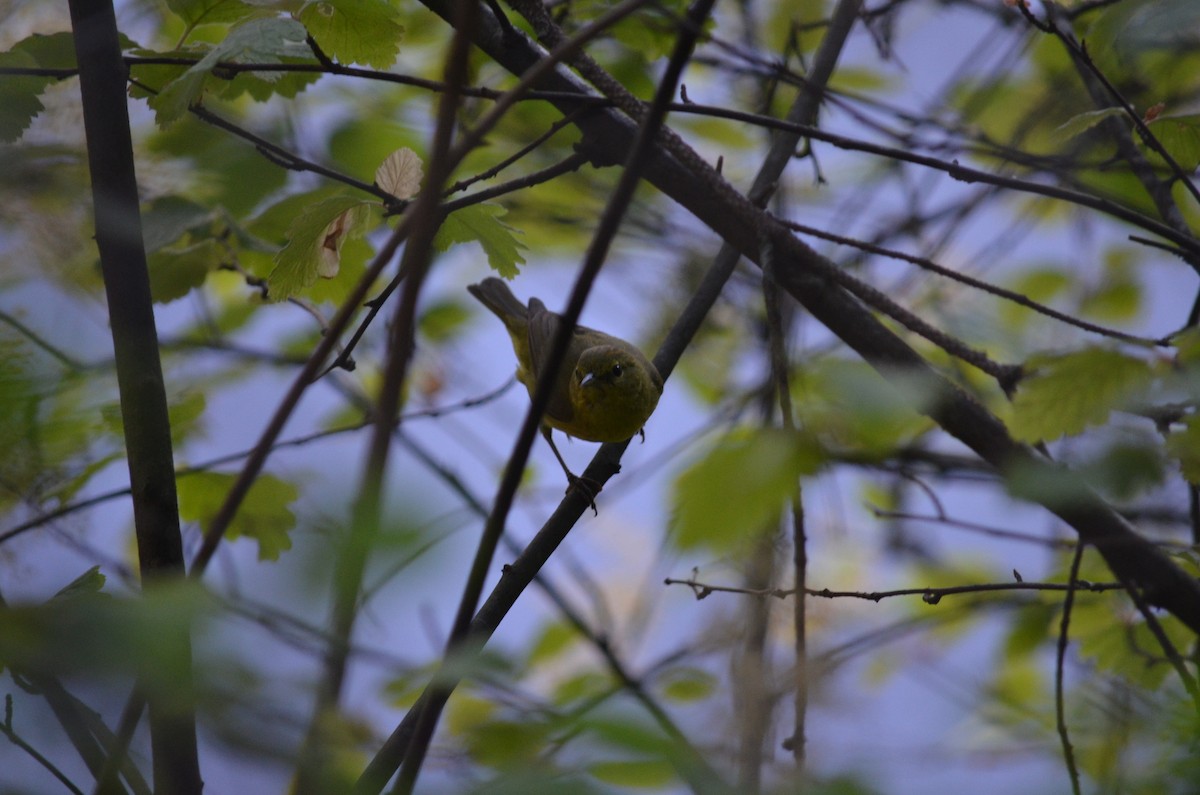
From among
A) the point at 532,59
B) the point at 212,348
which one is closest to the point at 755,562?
the point at 532,59

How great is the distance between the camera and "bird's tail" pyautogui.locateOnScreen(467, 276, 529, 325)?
3.38 meters

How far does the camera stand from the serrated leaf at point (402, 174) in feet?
4.94

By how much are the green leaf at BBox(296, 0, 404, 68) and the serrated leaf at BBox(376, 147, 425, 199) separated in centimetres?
22

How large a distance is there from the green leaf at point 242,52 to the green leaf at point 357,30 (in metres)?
0.18

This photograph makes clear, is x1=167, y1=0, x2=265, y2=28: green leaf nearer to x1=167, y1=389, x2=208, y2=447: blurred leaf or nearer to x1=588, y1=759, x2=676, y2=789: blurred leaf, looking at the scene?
x1=167, y1=389, x2=208, y2=447: blurred leaf

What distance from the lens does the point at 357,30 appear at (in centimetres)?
158

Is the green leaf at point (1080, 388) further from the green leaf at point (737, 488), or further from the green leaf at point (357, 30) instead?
the green leaf at point (357, 30)

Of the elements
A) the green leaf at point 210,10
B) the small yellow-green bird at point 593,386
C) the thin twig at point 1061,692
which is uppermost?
the small yellow-green bird at point 593,386

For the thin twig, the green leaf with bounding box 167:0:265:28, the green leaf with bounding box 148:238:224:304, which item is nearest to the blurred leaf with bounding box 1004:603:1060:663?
the thin twig

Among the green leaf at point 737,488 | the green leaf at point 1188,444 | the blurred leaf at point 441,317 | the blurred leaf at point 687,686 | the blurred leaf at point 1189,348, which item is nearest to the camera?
the green leaf at point 737,488

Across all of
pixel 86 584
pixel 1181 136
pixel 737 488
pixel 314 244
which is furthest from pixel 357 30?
pixel 1181 136

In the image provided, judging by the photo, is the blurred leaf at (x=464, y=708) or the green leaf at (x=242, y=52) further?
the blurred leaf at (x=464, y=708)

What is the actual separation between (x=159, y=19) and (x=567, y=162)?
1.63 m

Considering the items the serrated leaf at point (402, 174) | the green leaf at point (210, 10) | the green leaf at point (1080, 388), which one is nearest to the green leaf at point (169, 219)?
the green leaf at point (210, 10)
